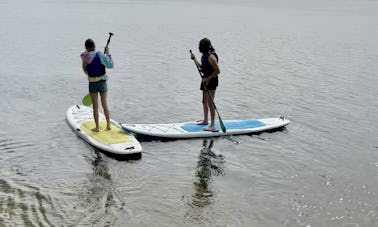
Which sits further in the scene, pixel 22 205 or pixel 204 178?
A: pixel 204 178

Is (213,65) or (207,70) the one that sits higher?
(213,65)

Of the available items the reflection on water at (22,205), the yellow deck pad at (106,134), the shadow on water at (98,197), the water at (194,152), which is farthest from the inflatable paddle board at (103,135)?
the reflection on water at (22,205)

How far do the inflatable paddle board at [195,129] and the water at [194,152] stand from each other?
8.2 inches

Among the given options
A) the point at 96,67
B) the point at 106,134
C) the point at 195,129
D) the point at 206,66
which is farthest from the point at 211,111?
the point at 96,67

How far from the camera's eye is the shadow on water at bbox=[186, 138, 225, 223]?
304 inches

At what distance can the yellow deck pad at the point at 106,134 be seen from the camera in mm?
10230

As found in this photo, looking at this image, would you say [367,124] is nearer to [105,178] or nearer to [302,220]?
[302,220]

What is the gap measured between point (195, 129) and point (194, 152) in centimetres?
113

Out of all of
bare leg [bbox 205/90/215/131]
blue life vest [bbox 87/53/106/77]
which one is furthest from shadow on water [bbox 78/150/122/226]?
bare leg [bbox 205/90/215/131]

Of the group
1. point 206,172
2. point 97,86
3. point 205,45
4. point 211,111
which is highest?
point 205,45

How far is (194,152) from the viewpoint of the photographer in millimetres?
10594

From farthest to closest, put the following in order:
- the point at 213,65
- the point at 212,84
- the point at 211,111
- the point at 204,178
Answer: the point at 211,111, the point at 212,84, the point at 213,65, the point at 204,178

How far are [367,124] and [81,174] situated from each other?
8412mm

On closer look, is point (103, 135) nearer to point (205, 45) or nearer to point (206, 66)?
point (206, 66)
